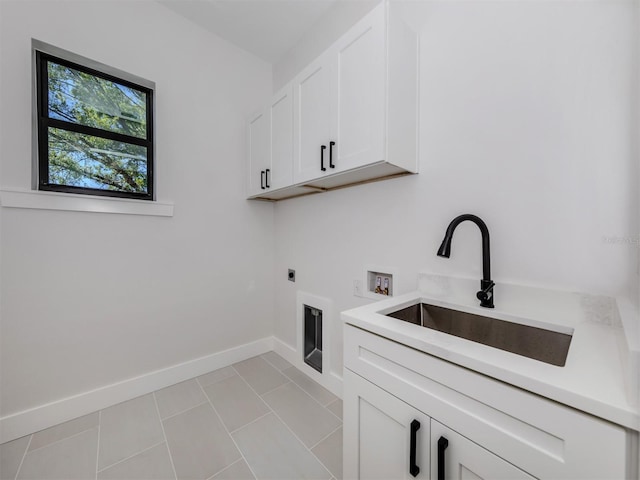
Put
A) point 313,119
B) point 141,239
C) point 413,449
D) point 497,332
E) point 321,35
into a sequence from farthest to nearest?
point 321,35, point 141,239, point 313,119, point 497,332, point 413,449

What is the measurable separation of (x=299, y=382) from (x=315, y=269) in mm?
881

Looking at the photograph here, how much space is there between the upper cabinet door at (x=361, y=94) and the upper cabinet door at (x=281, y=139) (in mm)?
451

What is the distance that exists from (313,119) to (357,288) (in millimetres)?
1107

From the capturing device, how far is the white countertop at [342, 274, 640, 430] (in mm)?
510

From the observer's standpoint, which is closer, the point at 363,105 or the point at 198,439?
the point at 363,105

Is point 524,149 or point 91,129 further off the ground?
point 91,129

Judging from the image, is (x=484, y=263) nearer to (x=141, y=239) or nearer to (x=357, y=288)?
(x=357, y=288)

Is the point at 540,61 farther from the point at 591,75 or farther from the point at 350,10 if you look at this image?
the point at 350,10

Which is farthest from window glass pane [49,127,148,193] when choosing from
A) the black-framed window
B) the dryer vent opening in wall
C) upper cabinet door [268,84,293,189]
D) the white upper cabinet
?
the dryer vent opening in wall

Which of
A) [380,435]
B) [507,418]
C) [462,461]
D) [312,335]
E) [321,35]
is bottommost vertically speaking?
[312,335]

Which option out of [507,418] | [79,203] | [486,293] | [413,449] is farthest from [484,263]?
[79,203]

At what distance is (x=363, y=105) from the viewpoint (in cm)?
129

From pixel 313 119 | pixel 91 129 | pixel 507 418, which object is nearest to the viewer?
pixel 507 418

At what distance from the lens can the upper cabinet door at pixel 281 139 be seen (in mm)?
1781
